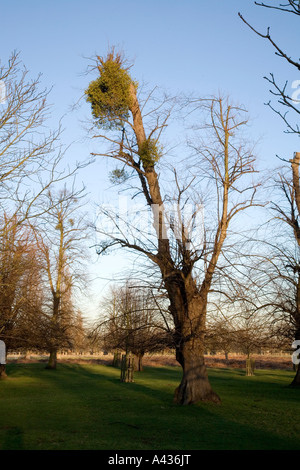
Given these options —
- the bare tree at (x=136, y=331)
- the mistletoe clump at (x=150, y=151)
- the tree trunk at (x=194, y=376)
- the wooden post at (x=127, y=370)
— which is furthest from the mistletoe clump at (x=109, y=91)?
the wooden post at (x=127, y=370)

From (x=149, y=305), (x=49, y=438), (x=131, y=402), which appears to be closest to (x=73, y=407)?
(x=131, y=402)

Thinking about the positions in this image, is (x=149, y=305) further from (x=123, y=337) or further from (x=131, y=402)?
(x=131, y=402)

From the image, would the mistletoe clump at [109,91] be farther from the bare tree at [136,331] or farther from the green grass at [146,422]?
the green grass at [146,422]

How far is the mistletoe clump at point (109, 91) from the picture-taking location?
537 inches

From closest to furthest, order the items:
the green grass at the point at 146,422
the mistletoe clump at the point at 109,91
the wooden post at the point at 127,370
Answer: the green grass at the point at 146,422 < the mistletoe clump at the point at 109,91 < the wooden post at the point at 127,370

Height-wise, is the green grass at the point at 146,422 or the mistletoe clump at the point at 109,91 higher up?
the mistletoe clump at the point at 109,91

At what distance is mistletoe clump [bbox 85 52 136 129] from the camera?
13.6m

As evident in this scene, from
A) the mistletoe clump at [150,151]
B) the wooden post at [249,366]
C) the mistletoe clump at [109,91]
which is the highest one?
the mistletoe clump at [109,91]

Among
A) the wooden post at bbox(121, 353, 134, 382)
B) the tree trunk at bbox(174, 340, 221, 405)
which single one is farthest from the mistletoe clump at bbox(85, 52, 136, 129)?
the wooden post at bbox(121, 353, 134, 382)

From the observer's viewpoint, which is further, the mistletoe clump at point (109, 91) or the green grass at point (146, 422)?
the mistletoe clump at point (109, 91)

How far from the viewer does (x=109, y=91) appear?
1388cm

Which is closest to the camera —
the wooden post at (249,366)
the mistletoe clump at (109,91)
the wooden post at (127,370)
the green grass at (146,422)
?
the green grass at (146,422)

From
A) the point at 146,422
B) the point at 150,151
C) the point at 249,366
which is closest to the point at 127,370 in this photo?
the point at 249,366

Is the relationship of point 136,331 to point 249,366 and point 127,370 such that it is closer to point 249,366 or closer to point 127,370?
point 127,370
